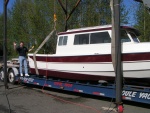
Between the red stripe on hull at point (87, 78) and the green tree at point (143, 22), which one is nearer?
the red stripe on hull at point (87, 78)

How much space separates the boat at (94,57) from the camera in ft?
25.9

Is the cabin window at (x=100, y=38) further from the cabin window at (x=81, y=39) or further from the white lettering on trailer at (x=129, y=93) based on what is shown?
the white lettering on trailer at (x=129, y=93)

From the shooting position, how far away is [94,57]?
8781mm

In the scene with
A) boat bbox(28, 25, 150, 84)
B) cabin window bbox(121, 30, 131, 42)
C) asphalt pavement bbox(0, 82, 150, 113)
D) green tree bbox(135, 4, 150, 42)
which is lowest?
asphalt pavement bbox(0, 82, 150, 113)

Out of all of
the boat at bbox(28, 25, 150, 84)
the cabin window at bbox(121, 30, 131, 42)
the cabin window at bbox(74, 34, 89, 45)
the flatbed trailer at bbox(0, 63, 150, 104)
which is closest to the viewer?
the flatbed trailer at bbox(0, 63, 150, 104)

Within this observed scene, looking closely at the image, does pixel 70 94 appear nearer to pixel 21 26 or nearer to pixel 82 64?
pixel 82 64

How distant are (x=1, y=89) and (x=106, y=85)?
17.5 ft

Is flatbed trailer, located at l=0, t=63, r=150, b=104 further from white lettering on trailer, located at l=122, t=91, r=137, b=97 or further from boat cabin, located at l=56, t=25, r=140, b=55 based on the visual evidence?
boat cabin, located at l=56, t=25, r=140, b=55

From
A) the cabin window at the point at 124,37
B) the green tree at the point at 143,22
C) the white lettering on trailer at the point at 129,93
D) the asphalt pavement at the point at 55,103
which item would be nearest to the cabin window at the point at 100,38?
the cabin window at the point at 124,37

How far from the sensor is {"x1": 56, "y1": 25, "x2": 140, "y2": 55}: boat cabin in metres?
8.89

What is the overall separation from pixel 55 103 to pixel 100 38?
2.81 metres

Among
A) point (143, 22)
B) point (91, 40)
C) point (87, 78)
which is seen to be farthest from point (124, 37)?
point (143, 22)

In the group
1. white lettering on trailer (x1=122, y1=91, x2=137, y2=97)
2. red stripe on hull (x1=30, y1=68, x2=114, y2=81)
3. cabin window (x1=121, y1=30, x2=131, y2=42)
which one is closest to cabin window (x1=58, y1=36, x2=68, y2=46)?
red stripe on hull (x1=30, y1=68, x2=114, y2=81)

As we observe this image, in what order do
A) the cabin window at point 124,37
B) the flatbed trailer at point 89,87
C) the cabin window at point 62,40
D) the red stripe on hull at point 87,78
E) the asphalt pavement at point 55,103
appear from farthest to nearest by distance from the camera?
the cabin window at point 62,40 → the cabin window at point 124,37 → the red stripe on hull at point 87,78 → the asphalt pavement at point 55,103 → the flatbed trailer at point 89,87
